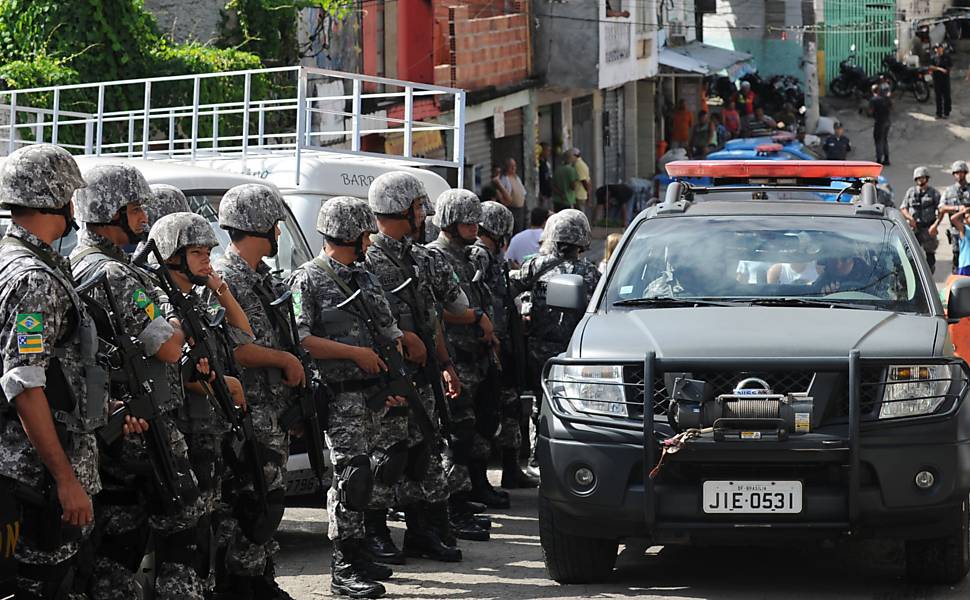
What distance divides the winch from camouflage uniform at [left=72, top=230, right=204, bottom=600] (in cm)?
208

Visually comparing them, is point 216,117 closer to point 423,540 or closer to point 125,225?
point 423,540

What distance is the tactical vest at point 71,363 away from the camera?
195 inches

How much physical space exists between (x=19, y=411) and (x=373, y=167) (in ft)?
19.6

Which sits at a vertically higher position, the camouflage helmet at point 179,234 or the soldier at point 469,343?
the camouflage helmet at point 179,234

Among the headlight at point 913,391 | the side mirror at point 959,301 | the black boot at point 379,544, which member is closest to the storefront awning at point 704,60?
the side mirror at point 959,301

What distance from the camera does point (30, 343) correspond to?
485 centimetres

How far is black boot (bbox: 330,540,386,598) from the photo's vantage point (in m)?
7.08

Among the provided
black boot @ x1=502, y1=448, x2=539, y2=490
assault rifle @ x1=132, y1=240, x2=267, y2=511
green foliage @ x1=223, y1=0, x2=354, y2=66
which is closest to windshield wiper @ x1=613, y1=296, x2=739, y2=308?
assault rifle @ x1=132, y1=240, x2=267, y2=511

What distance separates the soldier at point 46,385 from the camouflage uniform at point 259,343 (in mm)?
1293

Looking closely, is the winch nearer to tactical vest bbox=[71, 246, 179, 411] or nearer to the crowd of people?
the crowd of people

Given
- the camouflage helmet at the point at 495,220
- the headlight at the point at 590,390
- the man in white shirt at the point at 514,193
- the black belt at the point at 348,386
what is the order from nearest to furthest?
1. the headlight at the point at 590,390
2. the black belt at the point at 348,386
3. the camouflage helmet at the point at 495,220
4. the man in white shirt at the point at 514,193

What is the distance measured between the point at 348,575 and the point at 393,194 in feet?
6.25

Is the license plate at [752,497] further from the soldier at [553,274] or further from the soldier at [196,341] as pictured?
the soldier at [553,274]

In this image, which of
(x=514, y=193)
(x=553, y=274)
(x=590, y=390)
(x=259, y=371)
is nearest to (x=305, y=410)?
(x=259, y=371)
